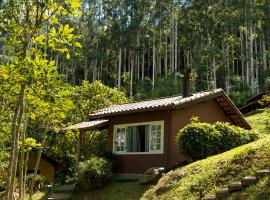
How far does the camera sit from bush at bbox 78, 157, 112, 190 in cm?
1498

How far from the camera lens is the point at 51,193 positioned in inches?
639

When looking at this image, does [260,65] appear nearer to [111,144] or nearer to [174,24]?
[174,24]

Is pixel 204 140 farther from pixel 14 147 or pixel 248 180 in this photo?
pixel 14 147

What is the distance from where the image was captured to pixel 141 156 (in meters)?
16.5

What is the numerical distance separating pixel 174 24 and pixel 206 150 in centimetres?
3402

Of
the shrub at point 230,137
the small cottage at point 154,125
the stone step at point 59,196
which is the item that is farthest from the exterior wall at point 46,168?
the shrub at point 230,137

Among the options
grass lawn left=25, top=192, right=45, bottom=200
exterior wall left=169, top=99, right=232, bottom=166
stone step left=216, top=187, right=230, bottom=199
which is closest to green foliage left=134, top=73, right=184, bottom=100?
exterior wall left=169, top=99, right=232, bottom=166

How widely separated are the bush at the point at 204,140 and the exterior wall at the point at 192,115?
973 millimetres

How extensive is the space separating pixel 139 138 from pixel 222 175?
7.31 m

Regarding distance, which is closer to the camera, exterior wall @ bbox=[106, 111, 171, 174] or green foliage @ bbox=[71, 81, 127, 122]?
exterior wall @ bbox=[106, 111, 171, 174]

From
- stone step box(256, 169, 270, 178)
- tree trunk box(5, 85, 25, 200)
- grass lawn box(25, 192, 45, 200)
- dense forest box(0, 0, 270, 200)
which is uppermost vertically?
dense forest box(0, 0, 270, 200)

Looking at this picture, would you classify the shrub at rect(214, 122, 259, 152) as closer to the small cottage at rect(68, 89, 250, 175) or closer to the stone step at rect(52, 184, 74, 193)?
the small cottage at rect(68, 89, 250, 175)

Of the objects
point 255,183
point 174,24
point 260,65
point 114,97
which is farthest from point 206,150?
point 174,24

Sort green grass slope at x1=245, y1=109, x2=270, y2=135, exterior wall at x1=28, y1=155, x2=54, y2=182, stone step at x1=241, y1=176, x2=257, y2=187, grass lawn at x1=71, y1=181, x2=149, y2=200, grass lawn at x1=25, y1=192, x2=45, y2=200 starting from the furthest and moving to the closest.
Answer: exterior wall at x1=28, y1=155, x2=54, y2=182
green grass slope at x1=245, y1=109, x2=270, y2=135
grass lawn at x1=25, y1=192, x2=45, y2=200
grass lawn at x1=71, y1=181, x2=149, y2=200
stone step at x1=241, y1=176, x2=257, y2=187
